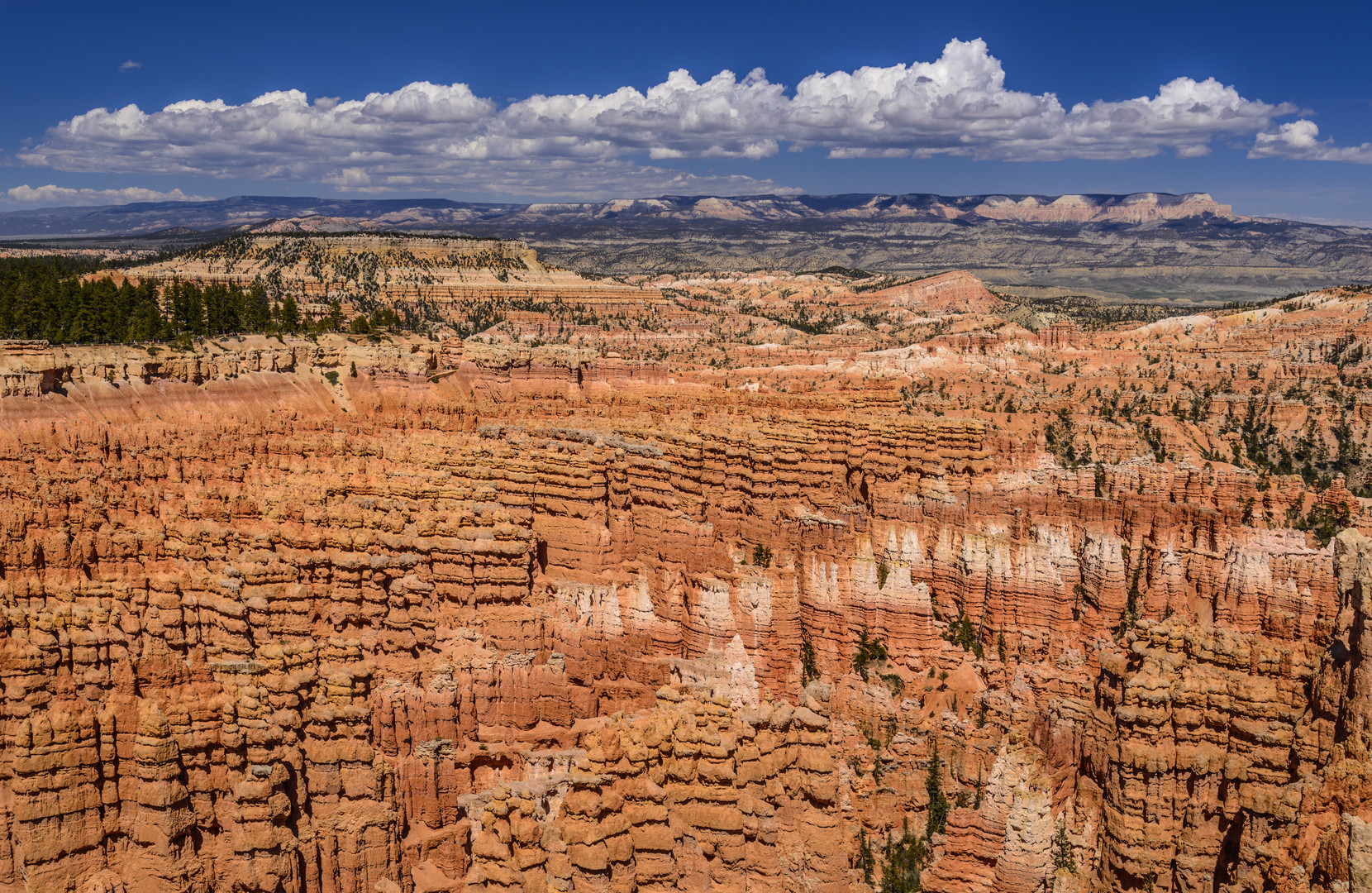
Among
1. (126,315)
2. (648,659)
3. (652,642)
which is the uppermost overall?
(126,315)

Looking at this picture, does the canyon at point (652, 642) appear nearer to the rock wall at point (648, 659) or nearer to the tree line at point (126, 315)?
the rock wall at point (648, 659)

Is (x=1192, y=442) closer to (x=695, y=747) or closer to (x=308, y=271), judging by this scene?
(x=695, y=747)

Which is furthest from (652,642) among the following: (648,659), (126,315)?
(126,315)

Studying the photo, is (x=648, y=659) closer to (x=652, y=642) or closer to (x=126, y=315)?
(x=652, y=642)

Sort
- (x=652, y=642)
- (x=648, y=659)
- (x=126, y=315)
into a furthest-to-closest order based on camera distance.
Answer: (x=126, y=315) → (x=652, y=642) → (x=648, y=659)

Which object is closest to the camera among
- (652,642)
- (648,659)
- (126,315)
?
(648,659)

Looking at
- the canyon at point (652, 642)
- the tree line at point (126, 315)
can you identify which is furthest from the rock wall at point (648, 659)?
the tree line at point (126, 315)

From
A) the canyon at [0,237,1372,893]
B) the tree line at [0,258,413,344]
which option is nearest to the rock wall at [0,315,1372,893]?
the canyon at [0,237,1372,893]
